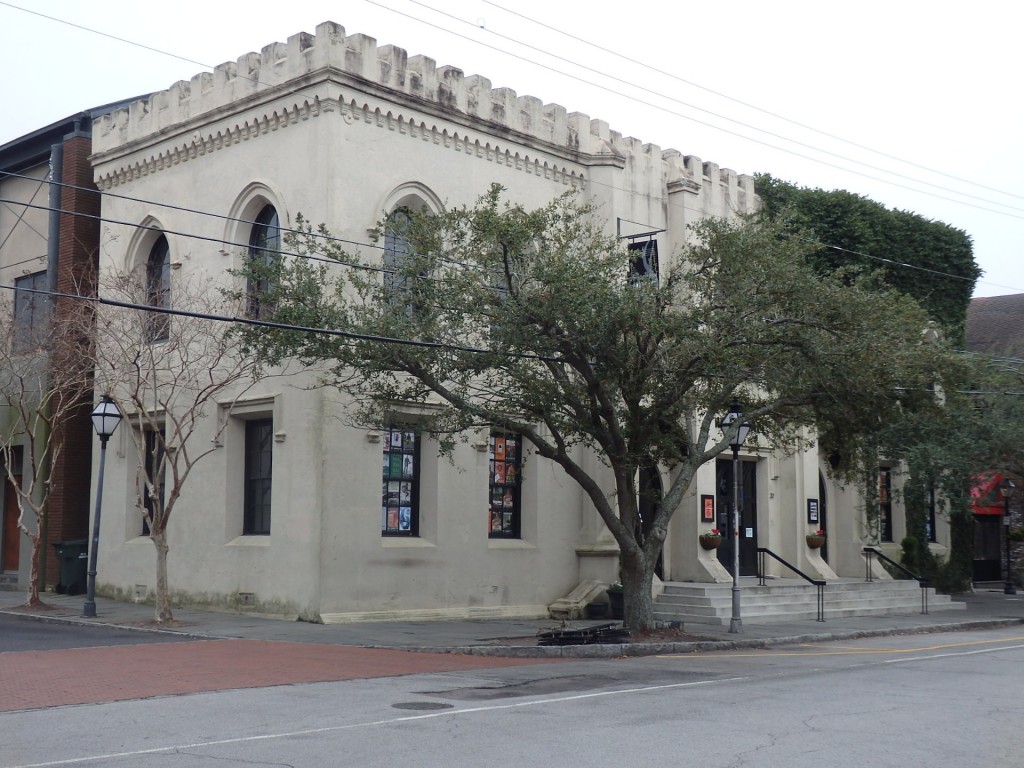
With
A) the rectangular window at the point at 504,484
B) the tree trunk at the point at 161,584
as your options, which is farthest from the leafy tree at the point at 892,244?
the tree trunk at the point at 161,584

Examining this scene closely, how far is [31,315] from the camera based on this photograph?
83.5ft

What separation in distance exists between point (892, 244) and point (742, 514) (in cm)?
933

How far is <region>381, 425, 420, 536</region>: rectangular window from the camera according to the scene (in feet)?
71.2

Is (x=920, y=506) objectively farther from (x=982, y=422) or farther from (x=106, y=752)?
(x=106, y=752)

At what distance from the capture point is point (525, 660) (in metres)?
16.2

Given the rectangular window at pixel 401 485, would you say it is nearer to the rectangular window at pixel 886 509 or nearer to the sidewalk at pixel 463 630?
the sidewalk at pixel 463 630

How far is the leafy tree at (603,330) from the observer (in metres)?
16.2

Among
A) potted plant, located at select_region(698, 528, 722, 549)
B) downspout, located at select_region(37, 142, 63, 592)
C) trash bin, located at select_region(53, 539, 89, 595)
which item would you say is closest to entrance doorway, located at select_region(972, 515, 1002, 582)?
potted plant, located at select_region(698, 528, 722, 549)

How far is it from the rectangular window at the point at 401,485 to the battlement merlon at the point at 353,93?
6566 millimetres

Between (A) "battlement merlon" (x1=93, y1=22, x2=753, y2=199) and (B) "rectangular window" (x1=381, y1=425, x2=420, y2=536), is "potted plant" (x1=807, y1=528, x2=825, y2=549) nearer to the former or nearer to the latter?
(A) "battlement merlon" (x1=93, y1=22, x2=753, y2=199)

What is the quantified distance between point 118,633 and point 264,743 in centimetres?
1041

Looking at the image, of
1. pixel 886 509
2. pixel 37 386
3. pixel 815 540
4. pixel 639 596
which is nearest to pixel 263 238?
pixel 37 386

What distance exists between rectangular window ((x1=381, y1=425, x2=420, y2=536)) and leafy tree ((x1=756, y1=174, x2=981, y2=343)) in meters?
12.1

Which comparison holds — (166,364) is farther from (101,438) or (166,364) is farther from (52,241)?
(52,241)
